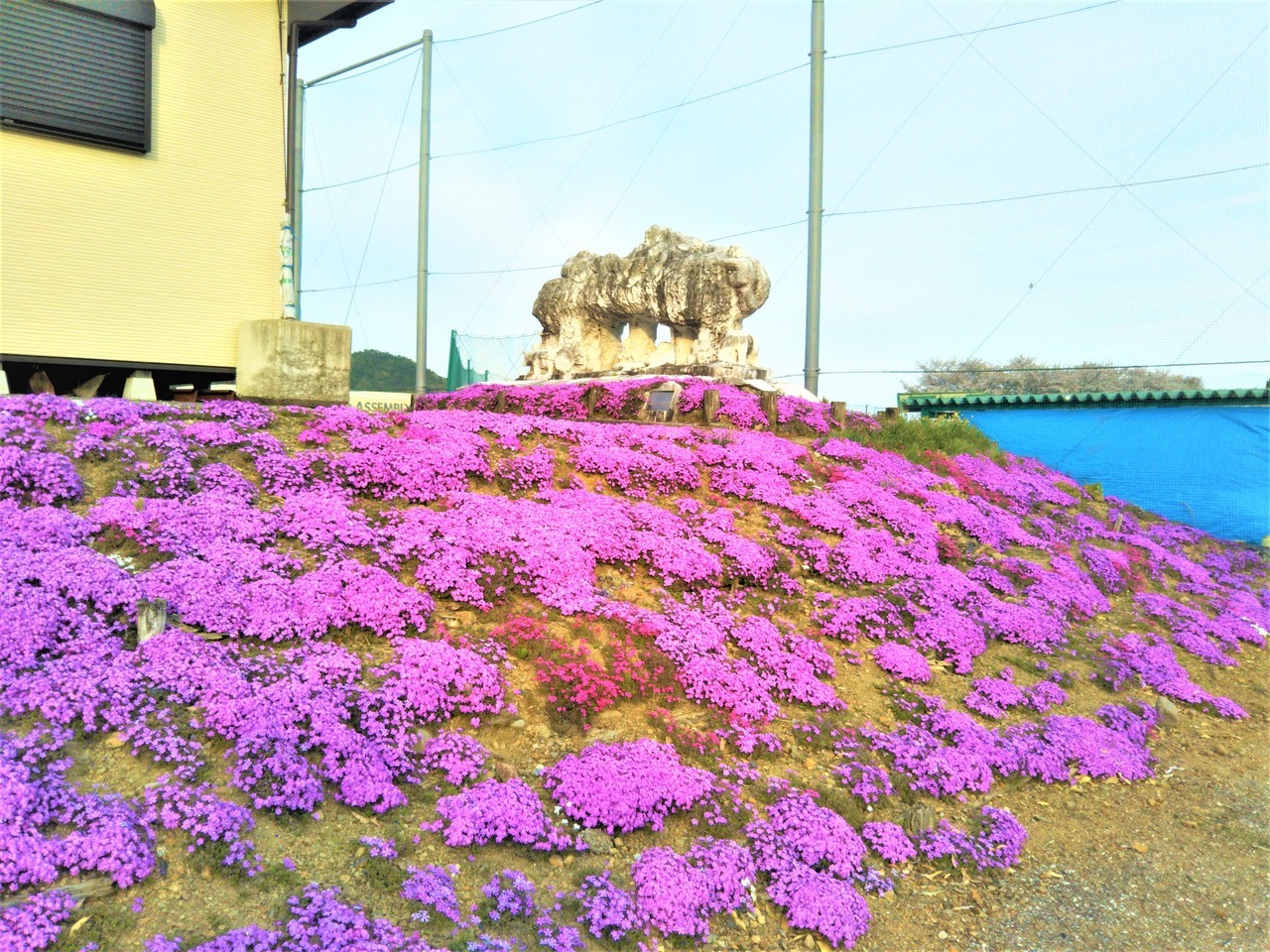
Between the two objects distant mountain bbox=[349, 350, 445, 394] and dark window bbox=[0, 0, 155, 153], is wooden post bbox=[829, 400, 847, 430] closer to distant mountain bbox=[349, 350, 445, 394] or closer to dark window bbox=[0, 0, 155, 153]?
dark window bbox=[0, 0, 155, 153]

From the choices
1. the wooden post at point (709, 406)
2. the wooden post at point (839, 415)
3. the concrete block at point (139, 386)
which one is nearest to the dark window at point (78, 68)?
the concrete block at point (139, 386)

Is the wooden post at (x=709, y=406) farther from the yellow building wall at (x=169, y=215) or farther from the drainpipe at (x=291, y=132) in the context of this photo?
the yellow building wall at (x=169, y=215)

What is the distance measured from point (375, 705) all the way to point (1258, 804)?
26.8 ft

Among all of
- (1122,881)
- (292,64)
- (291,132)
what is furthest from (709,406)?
(292,64)

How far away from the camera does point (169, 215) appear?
45.5ft

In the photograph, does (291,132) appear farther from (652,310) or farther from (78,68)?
(652,310)

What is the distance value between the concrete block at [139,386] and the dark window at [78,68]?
12.6 feet

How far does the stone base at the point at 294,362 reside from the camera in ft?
42.3

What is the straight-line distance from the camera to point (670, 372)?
1714 cm

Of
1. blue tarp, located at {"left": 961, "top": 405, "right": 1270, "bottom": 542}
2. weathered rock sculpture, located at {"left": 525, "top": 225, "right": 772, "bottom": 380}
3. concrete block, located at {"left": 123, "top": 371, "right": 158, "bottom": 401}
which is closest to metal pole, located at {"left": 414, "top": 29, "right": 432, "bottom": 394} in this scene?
weathered rock sculpture, located at {"left": 525, "top": 225, "right": 772, "bottom": 380}

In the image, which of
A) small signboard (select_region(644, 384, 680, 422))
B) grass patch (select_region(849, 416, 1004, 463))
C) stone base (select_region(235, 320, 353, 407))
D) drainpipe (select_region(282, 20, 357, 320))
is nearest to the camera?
stone base (select_region(235, 320, 353, 407))

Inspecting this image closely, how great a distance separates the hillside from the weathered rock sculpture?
22.0ft

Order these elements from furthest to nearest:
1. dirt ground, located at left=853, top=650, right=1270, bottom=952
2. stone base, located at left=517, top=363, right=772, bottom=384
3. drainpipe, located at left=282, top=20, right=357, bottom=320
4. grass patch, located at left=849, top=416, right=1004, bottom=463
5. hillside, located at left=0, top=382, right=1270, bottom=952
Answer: stone base, located at left=517, top=363, right=772, bottom=384
grass patch, located at left=849, top=416, right=1004, bottom=463
drainpipe, located at left=282, top=20, right=357, bottom=320
dirt ground, located at left=853, top=650, right=1270, bottom=952
hillside, located at left=0, top=382, right=1270, bottom=952

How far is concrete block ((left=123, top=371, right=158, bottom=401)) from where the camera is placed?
1376cm
